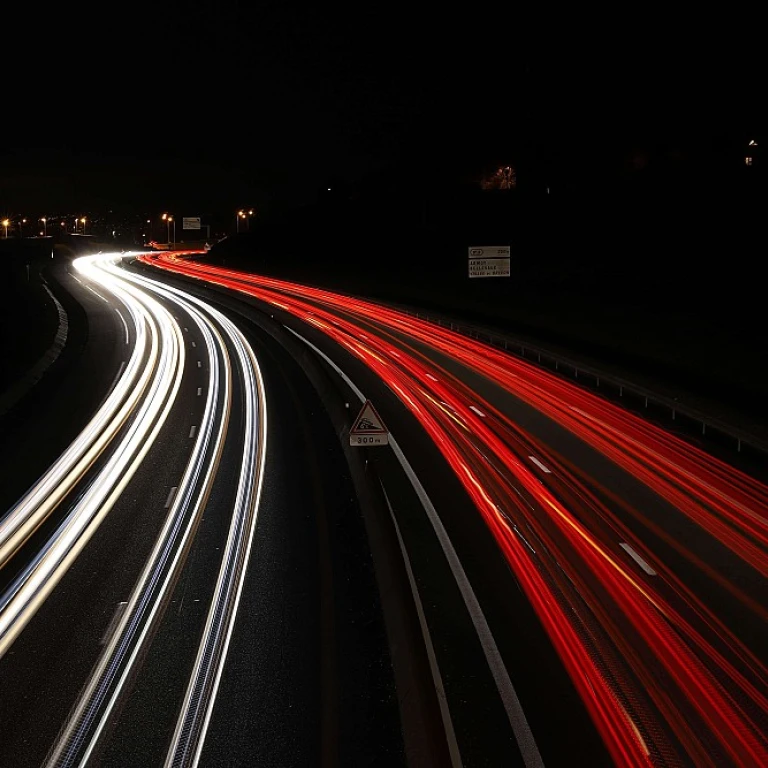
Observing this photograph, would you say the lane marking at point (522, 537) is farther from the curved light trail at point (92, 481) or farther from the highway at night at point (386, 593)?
the curved light trail at point (92, 481)

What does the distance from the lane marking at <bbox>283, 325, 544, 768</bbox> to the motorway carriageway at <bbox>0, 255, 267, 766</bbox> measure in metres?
3.28

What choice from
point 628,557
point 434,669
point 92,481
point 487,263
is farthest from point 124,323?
point 434,669

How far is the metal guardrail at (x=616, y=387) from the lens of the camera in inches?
757

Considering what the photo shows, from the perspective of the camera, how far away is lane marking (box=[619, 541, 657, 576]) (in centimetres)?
1172

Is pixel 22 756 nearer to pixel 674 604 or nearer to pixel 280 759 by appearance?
pixel 280 759

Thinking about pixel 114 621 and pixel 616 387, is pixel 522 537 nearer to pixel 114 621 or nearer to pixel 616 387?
pixel 114 621

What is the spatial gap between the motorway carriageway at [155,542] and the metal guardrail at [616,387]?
11632mm

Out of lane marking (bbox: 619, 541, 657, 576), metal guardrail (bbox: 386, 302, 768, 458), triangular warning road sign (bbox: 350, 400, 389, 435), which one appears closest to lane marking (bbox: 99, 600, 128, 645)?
triangular warning road sign (bbox: 350, 400, 389, 435)

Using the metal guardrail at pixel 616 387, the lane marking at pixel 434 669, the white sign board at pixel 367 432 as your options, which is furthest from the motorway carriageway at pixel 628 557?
the white sign board at pixel 367 432

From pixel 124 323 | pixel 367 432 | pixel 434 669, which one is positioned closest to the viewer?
pixel 434 669

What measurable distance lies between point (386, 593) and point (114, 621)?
391cm

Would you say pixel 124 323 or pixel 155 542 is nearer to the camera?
pixel 155 542

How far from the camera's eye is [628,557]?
12.3 meters

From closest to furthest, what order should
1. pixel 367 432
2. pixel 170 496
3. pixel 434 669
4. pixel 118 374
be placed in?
pixel 434 669, pixel 367 432, pixel 170 496, pixel 118 374
